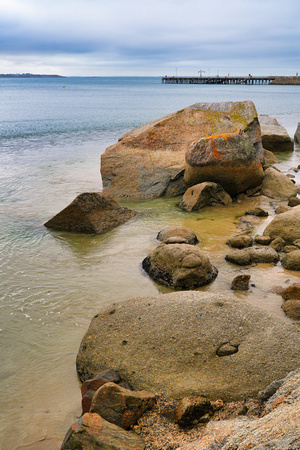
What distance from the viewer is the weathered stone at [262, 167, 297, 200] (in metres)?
9.84

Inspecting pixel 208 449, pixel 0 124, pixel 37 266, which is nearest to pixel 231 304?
pixel 208 449

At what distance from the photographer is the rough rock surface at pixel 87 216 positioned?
25.3 ft

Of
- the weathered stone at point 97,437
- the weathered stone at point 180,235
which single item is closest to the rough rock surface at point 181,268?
the weathered stone at point 180,235

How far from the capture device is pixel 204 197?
9117 mm

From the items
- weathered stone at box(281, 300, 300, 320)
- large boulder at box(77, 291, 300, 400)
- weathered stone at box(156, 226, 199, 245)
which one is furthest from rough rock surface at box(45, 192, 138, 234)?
weathered stone at box(281, 300, 300, 320)

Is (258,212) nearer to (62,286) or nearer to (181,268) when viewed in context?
(181,268)

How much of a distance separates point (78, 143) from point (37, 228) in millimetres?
13883

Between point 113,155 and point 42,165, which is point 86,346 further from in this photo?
point 42,165

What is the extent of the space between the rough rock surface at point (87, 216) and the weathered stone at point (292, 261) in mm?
3585

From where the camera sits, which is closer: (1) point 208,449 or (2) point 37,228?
(1) point 208,449

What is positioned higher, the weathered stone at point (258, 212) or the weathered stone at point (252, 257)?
the weathered stone at point (258, 212)

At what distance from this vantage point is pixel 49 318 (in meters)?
4.76

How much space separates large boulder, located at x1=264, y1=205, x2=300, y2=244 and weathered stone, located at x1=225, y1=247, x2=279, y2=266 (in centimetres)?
59

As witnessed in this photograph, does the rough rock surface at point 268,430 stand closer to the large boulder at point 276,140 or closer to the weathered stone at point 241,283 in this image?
the weathered stone at point 241,283
